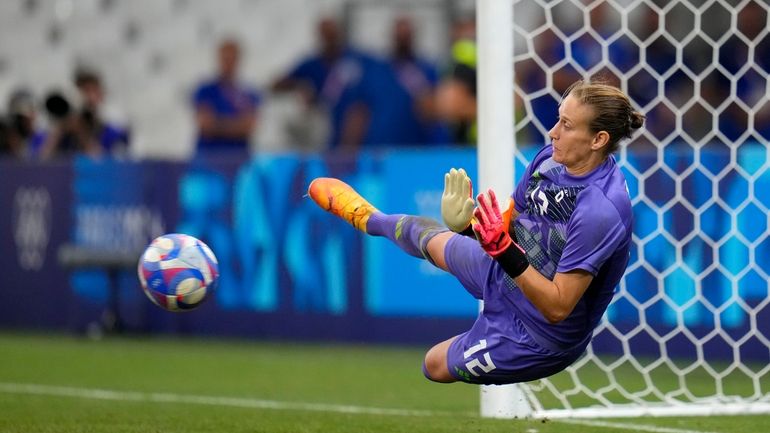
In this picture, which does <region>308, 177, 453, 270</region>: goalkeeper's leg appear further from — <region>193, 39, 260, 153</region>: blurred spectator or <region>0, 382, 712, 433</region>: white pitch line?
<region>193, 39, 260, 153</region>: blurred spectator

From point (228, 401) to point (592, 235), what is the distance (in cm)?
342

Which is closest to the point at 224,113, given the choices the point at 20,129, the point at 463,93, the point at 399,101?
the point at 399,101

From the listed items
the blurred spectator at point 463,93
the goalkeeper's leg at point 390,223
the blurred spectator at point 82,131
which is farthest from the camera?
the blurred spectator at point 82,131

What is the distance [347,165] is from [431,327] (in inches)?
61.2

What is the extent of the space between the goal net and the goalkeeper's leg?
2.83 m

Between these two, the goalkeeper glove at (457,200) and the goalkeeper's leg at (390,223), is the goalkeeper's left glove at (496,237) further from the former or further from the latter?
the goalkeeper's leg at (390,223)

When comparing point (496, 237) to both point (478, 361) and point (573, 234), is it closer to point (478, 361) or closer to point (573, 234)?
point (573, 234)

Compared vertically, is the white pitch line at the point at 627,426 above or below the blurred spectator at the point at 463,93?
below

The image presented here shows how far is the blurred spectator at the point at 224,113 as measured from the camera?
45.0ft

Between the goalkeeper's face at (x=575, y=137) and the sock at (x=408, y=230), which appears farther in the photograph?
the sock at (x=408, y=230)

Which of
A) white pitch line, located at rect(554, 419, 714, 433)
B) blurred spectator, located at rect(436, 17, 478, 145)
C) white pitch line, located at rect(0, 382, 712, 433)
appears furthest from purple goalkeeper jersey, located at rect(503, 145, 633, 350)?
blurred spectator, located at rect(436, 17, 478, 145)

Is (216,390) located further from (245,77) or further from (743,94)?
(245,77)

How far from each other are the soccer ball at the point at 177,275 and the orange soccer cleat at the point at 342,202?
Result: 0.63 meters

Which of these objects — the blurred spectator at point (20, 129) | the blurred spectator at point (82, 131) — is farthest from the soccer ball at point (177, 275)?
the blurred spectator at point (20, 129)
